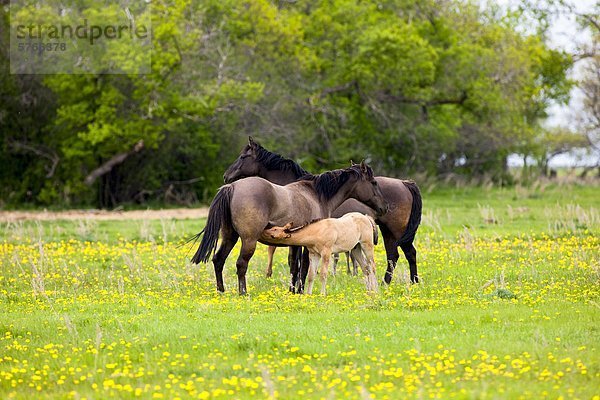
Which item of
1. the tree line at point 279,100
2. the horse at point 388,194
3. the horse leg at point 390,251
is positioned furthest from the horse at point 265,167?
the tree line at point 279,100

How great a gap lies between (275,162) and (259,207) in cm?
268

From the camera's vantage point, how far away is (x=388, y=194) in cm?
1655

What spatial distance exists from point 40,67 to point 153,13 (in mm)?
4494

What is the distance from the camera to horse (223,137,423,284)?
16391 millimetres

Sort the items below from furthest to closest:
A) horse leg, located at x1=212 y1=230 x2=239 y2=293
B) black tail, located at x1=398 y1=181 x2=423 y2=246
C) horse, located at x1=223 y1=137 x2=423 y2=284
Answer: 1. horse, located at x1=223 y1=137 x2=423 y2=284
2. black tail, located at x1=398 y1=181 x2=423 y2=246
3. horse leg, located at x1=212 y1=230 x2=239 y2=293

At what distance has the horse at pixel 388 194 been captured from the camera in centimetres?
1639

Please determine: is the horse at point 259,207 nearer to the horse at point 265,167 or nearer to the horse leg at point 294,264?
the horse leg at point 294,264

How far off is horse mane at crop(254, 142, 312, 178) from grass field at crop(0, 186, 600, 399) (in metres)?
1.86

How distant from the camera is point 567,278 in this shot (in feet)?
49.7

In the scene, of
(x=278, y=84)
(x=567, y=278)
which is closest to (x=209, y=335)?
(x=567, y=278)

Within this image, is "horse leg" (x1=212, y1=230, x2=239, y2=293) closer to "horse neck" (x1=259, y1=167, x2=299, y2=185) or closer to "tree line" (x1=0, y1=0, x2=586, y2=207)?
"horse neck" (x1=259, y1=167, x2=299, y2=185)

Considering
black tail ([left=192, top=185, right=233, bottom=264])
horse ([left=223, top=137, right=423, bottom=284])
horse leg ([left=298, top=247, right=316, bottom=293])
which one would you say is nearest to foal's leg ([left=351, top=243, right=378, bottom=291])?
horse leg ([left=298, top=247, right=316, bottom=293])

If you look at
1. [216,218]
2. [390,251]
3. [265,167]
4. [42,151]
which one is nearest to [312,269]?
[216,218]

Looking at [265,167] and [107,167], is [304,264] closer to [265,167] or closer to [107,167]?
[265,167]
